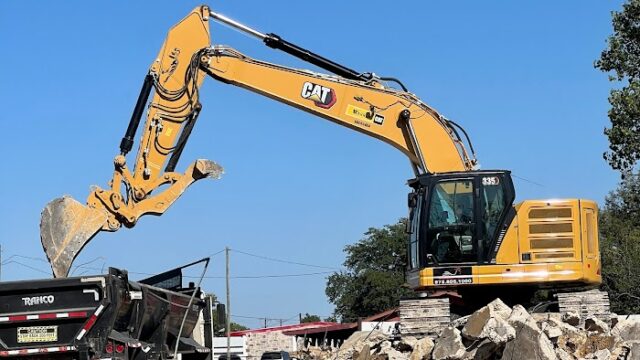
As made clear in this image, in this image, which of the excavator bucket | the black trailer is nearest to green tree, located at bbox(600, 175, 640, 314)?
the excavator bucket

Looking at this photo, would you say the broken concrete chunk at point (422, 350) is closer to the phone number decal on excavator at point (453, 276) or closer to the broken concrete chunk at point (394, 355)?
the broken concrete chunk at point (394, 355)

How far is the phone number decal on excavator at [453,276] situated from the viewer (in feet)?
53.6

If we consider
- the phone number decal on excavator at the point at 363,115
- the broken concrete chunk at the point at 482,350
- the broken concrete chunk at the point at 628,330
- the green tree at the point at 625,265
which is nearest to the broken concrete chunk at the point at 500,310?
the broken concrete chunk at the point at 482,350

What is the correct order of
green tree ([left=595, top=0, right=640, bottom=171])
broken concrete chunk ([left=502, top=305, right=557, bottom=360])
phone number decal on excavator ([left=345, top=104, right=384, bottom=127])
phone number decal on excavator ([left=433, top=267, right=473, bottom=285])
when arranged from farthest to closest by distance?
green tree ([left=595, top=0, right=640, bottom=171])
phone number decal on excavator ([left=345, top=104, right=384, bottom=127])
phone number decal on excavator ([left=433, top=267, right=473, bottom=285])
broken concrete chunk ([left=502, top=305, right=557, bottom=360])

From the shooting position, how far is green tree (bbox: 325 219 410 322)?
71.2 meters

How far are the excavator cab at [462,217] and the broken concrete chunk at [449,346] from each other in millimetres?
1669

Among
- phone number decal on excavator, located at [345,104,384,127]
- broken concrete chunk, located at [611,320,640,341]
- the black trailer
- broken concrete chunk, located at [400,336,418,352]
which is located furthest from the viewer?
phone number decal on excavator, located at [345,104,384,127]

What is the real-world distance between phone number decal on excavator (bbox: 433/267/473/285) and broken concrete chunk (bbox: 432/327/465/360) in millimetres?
1311

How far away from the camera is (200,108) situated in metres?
17.1

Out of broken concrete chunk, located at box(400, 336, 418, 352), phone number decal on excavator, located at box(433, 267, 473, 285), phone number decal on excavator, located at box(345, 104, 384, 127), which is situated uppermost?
phone number decal on excavator, located at box(345, 104, 384, 127)

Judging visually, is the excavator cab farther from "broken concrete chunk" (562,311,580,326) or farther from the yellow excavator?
"broken concrete chunk" (562,311,580,326)

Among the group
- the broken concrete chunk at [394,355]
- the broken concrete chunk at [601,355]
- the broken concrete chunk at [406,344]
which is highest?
the broken concrete chunk at [406,344]

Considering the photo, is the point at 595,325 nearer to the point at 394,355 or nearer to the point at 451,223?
the point at 451,223

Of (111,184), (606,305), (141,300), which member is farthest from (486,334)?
(111,184)
